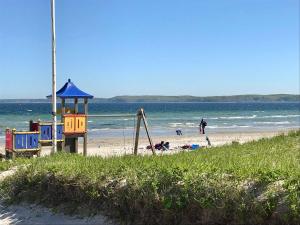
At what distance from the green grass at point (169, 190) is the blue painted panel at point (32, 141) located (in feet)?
25.9

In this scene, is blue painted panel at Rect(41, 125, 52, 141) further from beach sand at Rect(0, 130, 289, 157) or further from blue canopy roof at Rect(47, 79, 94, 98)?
beach sand at Rect(0, 130, 289, 157)

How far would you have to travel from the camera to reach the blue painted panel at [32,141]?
53.3 feet

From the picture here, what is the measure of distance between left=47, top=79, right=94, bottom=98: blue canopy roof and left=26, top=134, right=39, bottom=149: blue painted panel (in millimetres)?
1654

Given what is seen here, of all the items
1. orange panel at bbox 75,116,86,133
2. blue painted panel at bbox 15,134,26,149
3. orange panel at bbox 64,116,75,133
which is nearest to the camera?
blue painted panel at bbox 15,134,26,149

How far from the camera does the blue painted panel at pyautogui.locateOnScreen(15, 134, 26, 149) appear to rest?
52.4 ft

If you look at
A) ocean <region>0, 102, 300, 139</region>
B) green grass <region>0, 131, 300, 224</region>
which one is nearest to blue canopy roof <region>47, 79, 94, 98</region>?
green grass <region>0, 131, 300, 224</region>

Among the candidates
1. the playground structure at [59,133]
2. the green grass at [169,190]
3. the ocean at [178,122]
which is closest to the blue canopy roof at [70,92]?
the playground structure at [59,133]

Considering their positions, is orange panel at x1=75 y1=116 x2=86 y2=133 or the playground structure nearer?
the playground structure

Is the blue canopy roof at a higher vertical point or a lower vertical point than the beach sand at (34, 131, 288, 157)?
higher

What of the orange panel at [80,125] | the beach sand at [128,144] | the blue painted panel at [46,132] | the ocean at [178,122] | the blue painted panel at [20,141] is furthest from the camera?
the ocean at [178,122]

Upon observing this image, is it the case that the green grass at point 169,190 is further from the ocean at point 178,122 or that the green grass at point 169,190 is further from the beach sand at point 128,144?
the ocean at point 178,122

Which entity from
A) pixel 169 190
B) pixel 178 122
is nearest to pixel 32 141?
pixel 169 190

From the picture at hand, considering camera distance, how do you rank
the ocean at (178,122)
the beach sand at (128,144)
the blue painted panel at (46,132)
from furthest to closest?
the ocean at (178,122), the beach sand at (128,144), the blue painted panel at (46,132)

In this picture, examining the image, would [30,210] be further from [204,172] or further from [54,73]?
[54,73]
